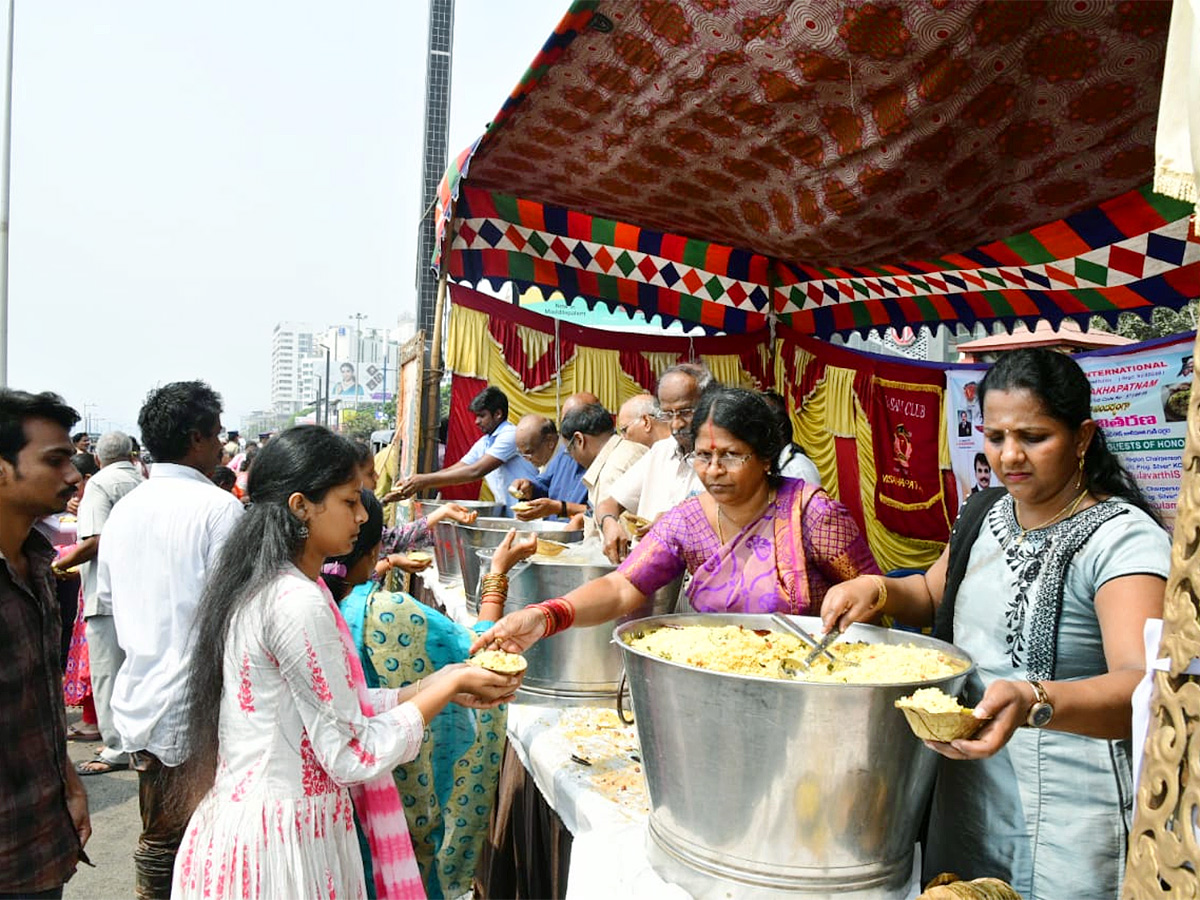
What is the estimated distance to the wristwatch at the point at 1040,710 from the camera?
110cm

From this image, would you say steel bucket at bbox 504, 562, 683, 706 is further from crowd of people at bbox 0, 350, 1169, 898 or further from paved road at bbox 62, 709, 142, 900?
paved road at bbox 62, 709, 142, 900

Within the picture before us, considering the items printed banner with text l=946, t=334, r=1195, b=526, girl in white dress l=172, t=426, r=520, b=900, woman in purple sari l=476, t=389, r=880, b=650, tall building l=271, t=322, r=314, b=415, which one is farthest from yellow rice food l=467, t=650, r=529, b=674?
tall building l=271, t=322, r=314, b=415

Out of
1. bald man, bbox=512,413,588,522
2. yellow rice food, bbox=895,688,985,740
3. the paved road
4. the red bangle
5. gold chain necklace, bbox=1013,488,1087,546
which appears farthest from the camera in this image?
bald man, bbox=512,413,588,522

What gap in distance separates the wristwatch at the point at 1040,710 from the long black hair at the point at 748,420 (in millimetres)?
1010

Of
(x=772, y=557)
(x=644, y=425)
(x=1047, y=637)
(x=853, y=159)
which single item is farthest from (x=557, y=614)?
(x=853, y=159)

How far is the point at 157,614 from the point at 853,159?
304 cm

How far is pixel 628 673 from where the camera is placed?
4.81ft

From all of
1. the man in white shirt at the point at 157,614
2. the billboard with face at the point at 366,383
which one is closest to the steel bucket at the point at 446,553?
the man in white shirt at the point at 157,614

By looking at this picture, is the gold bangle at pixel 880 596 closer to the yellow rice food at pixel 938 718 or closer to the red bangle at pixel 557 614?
the yellow rice food at pixel 938 718

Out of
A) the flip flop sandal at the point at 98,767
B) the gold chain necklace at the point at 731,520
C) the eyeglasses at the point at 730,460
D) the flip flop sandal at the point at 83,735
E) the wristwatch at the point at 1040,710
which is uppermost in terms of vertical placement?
the eyeglasses at the point at 730,460

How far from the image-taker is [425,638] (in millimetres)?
2236

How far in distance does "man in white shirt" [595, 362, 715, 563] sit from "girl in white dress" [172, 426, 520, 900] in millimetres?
1580

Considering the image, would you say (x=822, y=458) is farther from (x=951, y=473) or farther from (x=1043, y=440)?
(x=1043, y=440)

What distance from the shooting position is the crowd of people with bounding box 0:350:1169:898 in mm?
1293
